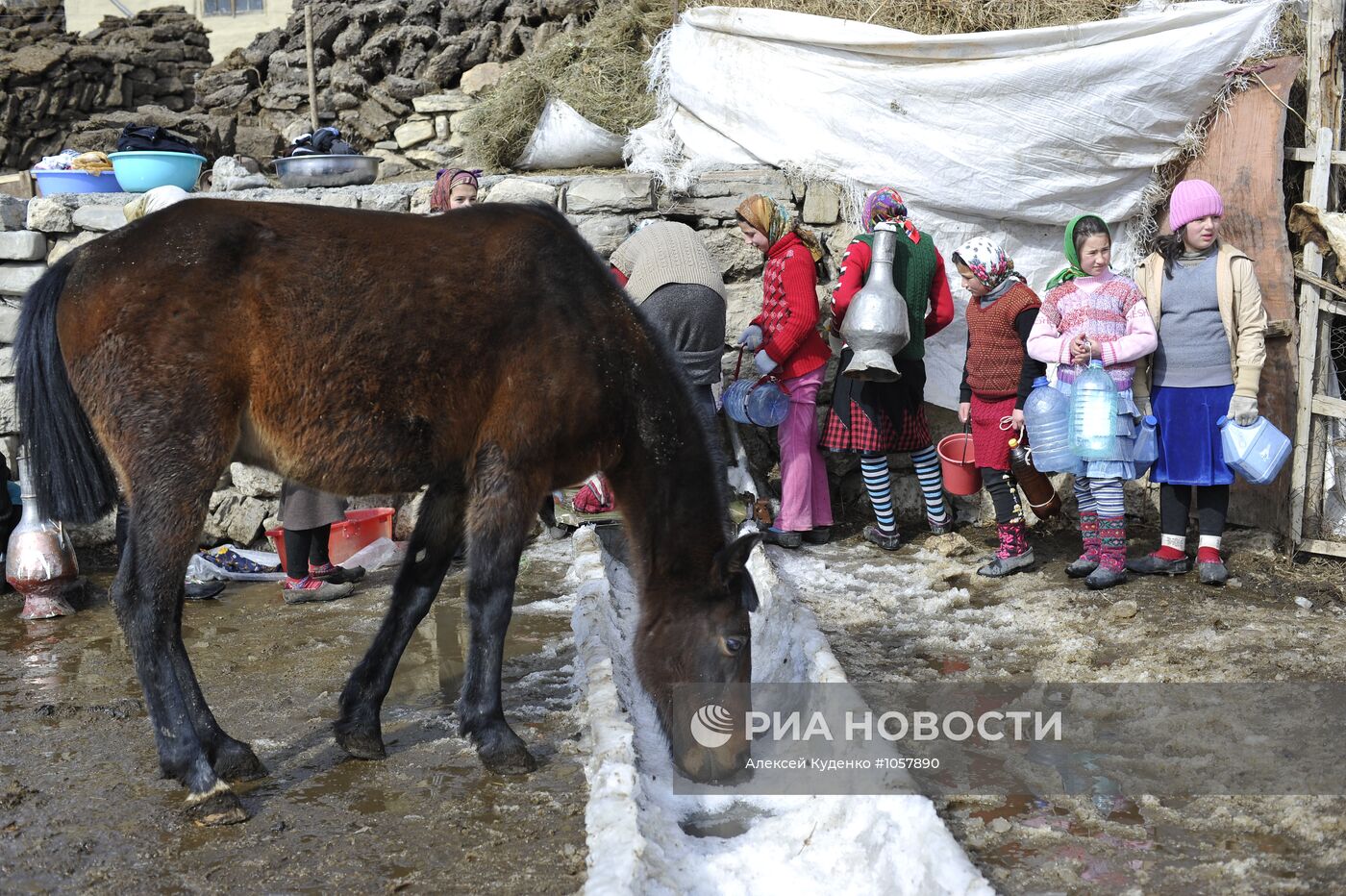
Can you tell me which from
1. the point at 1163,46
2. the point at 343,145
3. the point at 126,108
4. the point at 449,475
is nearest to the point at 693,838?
the point at 449,475

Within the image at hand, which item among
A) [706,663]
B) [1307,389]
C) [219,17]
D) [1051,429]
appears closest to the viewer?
[706,663]

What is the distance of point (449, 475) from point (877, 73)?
4469 mm

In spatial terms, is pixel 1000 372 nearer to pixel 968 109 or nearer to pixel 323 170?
pixel 968 109

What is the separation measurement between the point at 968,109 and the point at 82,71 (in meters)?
11.1

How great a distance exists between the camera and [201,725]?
3811mm

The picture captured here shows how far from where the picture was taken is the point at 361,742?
4.05 m

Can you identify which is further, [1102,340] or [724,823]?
[1102,340]

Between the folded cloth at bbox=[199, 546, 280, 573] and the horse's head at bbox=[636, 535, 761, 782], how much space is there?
3.99 m

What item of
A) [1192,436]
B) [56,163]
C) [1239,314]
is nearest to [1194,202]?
[1239,314]

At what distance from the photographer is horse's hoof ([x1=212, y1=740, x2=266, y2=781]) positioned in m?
3.85

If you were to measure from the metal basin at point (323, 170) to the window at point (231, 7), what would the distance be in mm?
8729

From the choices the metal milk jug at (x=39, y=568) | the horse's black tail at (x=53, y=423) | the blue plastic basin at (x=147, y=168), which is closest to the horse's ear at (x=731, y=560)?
the horse's black tail at (x=53, y=423)

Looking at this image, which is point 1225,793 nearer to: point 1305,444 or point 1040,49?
point 1305,444

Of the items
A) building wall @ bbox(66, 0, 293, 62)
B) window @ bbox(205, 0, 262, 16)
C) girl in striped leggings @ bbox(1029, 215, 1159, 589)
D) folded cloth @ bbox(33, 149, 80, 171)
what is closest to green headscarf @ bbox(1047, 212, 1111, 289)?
girl in striped leggings @ bbox(1029, 215, 1159, 589)
